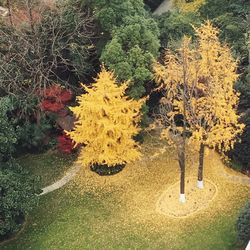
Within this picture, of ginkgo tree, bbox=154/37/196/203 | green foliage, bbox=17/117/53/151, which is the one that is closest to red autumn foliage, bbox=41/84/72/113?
green foliage, bbox=17/117/53/151

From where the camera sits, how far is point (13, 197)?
26172 millimetres

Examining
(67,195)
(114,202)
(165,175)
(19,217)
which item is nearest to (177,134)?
(165,175)

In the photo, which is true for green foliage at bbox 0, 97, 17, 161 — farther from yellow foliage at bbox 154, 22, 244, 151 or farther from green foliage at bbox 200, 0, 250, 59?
green foliage at bbox 200, 0, 250, 59

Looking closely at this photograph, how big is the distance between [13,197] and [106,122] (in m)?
6.77

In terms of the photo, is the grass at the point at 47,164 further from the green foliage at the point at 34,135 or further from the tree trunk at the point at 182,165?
the tree trunk at the point at 182,165

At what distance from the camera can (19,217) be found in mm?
28672

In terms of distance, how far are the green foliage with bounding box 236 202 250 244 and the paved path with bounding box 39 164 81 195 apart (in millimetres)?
11178

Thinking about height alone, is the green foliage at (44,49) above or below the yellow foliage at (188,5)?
below

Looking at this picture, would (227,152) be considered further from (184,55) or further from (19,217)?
(19,217)

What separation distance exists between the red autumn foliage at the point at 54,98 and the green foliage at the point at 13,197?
6.10m

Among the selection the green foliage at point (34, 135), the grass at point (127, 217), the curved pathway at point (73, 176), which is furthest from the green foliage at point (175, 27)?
the green foliage at point (34, 135)

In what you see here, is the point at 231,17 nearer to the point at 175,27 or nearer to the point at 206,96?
the point at 175,27

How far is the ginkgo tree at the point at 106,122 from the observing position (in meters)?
29.7

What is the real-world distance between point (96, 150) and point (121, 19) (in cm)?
809
